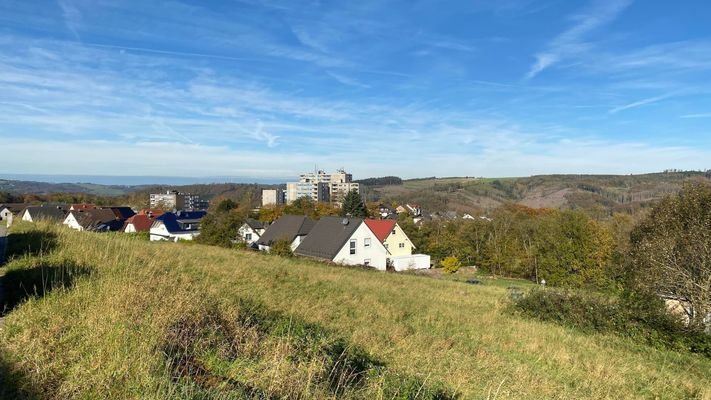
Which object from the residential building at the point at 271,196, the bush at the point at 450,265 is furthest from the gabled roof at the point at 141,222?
the residential building at the point at 271,196

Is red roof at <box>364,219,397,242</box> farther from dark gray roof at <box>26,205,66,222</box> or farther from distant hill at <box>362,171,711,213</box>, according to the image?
distant hill at <box>362,171,711,213</box>

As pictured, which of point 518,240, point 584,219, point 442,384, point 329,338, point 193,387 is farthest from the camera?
point 518,240

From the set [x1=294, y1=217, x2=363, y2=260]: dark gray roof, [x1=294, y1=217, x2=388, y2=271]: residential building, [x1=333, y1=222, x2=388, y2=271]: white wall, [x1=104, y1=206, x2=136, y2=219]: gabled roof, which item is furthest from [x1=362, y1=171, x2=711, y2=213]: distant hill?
[x1=294, y1=217, x2=363, y2=260]: dark gray roof

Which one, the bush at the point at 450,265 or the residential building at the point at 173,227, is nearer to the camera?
the bush at the point at 450,265

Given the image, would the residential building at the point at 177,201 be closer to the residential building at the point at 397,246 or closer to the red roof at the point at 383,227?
the red roof at the point at 383,227

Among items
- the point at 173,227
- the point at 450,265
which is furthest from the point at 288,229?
the point at 450,265

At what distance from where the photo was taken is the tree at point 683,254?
15516mm

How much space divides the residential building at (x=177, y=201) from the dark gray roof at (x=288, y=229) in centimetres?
8142

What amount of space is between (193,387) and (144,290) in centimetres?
297

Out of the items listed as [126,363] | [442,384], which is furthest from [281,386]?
[442,384]

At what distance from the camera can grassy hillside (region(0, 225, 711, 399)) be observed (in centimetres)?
398

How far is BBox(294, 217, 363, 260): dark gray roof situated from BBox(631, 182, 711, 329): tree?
27212 millimetres

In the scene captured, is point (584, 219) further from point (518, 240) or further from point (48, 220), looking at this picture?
point (48, 220)

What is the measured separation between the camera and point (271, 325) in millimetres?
6703
